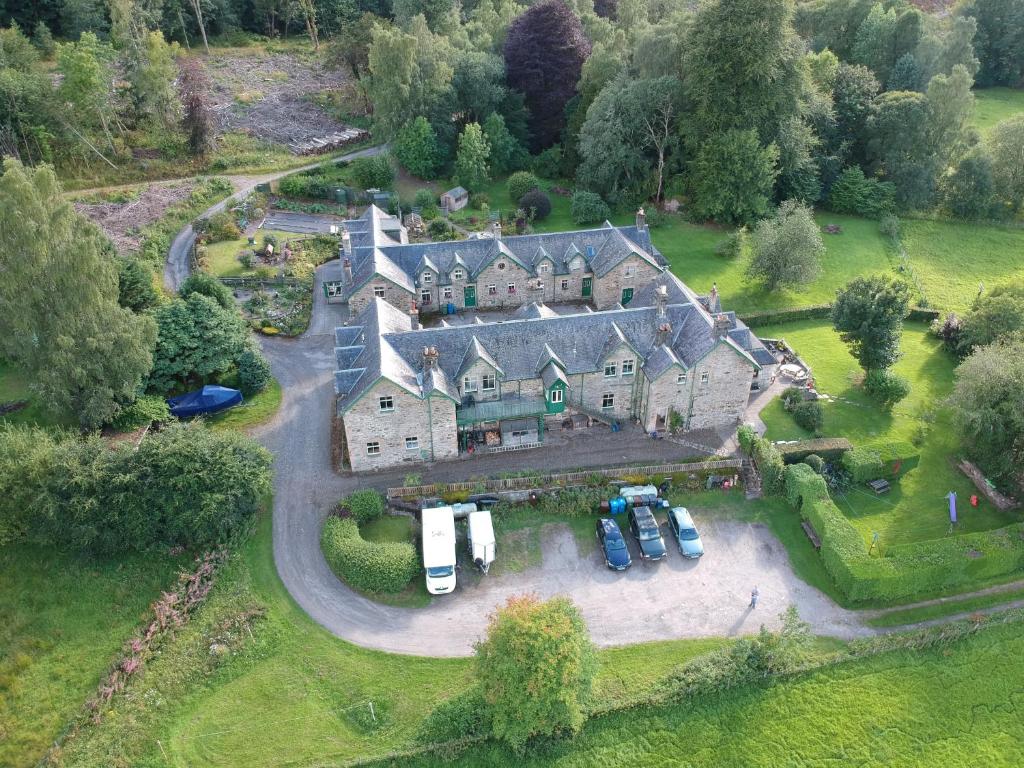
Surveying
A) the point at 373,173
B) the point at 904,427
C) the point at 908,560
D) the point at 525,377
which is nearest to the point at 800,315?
the point at 904,427

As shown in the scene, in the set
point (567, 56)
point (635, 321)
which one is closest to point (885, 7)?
point (567, 56)

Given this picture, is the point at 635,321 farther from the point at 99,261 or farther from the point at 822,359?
the point at 99,261

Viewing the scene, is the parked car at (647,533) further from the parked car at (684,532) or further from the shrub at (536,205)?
the shrub at (536,205)

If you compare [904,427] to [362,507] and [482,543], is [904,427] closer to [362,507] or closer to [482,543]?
[482,543]

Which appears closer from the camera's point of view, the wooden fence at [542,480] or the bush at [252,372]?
the wooden fence at [542,480]

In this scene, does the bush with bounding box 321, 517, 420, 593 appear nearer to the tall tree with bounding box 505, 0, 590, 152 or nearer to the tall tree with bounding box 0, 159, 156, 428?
the tall tree with bounding box 0, 159, 156, 428

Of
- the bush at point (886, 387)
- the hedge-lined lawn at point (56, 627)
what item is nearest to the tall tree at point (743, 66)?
the bush at point (886, 387)
